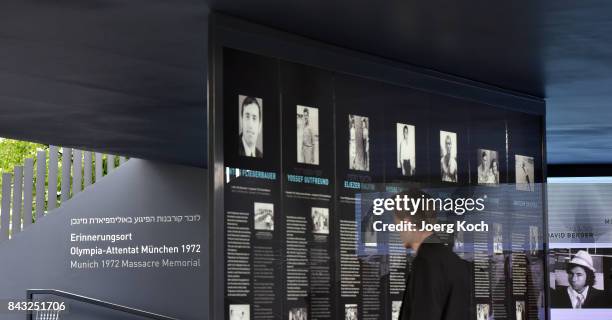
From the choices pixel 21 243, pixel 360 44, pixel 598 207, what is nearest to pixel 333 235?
pixel 360 44

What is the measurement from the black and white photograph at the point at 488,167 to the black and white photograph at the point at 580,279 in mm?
4974

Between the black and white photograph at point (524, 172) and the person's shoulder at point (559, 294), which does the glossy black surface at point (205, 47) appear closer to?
the black and white photograph at point (524, 172)

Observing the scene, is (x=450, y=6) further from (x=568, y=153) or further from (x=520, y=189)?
(x=568, y=153)

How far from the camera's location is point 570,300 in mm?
14305

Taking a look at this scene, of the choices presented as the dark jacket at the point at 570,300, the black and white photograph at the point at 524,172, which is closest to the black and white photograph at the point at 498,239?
the black and white photograph at the point at 524,172

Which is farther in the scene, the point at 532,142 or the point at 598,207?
the point at 598,207

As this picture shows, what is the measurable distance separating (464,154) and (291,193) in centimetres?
208

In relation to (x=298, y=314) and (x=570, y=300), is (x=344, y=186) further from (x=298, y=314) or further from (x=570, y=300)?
(x=570, y=300)

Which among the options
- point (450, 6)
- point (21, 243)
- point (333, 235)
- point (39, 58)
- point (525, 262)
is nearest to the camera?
point (450, 6)

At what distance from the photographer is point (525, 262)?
9.78 meters

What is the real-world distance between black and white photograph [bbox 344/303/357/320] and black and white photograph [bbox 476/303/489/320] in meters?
1.50

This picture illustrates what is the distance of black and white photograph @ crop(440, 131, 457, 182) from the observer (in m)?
8.95

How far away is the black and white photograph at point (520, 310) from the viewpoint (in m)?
9.73

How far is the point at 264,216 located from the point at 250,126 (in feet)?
1.94
